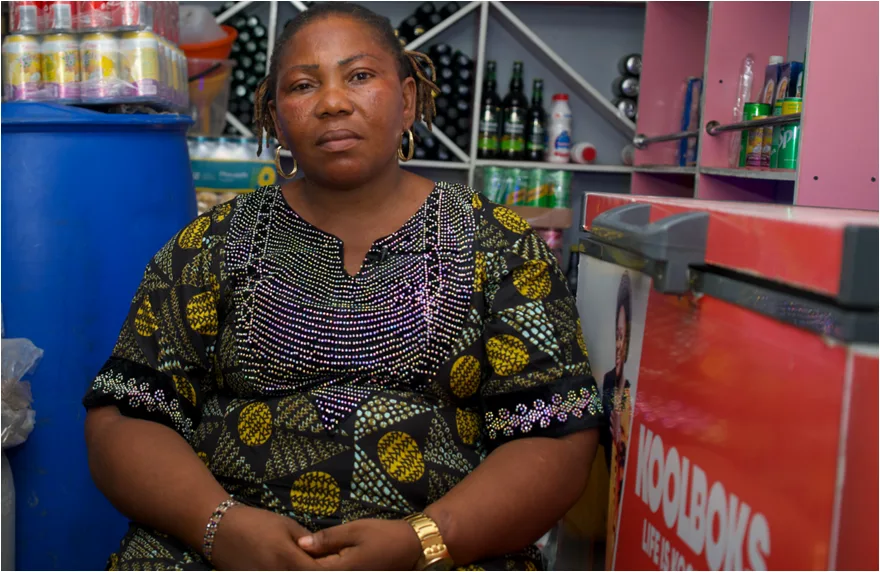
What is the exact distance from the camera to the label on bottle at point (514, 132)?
3623mm

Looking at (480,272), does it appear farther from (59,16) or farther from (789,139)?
(59,16)

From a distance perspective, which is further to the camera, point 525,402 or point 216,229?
point 216,229

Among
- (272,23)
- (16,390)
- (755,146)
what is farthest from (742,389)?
(272,23)

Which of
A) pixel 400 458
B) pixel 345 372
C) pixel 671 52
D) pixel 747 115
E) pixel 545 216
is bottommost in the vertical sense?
pixel 400 458

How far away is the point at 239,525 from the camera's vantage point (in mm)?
1110

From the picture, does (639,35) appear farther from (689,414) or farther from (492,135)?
(689,414)

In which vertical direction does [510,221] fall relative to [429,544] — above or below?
above

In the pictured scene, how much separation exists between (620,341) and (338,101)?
0.51m

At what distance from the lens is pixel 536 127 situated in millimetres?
3660

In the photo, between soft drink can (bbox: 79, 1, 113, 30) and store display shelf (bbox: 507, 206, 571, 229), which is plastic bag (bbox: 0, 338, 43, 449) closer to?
soft drink can (bbox: 79, 1, 113, 30)

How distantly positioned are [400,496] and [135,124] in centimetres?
121

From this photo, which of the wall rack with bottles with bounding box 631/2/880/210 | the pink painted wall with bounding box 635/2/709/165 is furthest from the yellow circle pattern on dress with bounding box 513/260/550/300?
the pink painted wall with bounding box 635/2/709/165

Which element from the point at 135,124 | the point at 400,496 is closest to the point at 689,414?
the point at 400,496

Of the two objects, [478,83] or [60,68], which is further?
[478,83]
